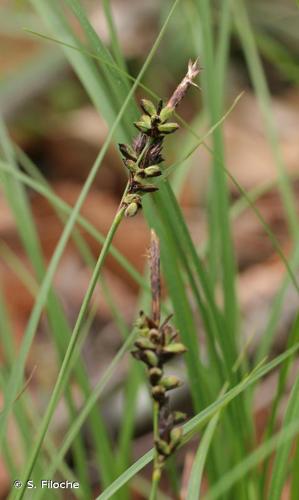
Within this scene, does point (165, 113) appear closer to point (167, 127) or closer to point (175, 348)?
point (167, 127)

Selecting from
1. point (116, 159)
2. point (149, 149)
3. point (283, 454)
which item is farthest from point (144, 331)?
point (116, 159)

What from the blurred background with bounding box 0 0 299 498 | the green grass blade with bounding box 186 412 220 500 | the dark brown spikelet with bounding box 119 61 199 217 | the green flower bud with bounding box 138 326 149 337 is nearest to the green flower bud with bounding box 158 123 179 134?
the dark brown spikelet with bounding box 119 61 199 217

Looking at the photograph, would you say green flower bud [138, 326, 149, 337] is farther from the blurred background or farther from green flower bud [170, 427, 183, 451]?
the blurred background

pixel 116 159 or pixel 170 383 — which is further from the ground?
pixel 116 159

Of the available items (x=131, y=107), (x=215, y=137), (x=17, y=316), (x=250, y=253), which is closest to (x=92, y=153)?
(x=250, y=253)

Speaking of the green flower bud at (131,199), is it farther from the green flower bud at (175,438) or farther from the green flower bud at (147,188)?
the green flower bud at (175,438)

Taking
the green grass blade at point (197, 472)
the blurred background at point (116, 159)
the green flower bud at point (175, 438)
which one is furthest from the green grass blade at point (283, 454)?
the blurred background at point (116, 159)
